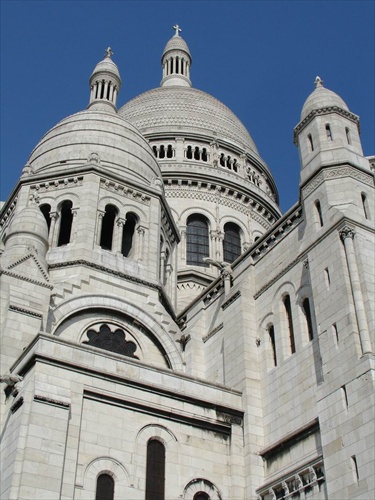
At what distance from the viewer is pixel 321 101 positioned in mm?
27188

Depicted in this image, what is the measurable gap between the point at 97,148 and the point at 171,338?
1117cm

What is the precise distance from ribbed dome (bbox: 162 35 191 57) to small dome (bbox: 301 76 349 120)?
43395 millimetres

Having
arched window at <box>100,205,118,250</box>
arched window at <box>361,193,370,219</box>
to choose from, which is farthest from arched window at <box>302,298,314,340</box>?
arched window at <box>100,205,118,250</box>

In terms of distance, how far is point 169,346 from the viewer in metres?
29.6

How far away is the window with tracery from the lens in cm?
2812

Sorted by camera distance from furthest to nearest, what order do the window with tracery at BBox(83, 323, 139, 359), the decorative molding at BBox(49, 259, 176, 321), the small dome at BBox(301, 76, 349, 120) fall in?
1. the decorative molding at BBox(49, 259, 176, 321)
2. the window with tracery at BBox(83, 323, 139, 359)
3. the small dome at BBox(301, 76, 349, 120)

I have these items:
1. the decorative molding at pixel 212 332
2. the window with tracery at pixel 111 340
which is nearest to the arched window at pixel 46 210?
the window with tracery at pixel 111 340

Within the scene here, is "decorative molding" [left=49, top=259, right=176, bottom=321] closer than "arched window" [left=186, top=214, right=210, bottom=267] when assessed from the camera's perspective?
Yes

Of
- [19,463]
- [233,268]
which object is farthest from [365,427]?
[233,268]

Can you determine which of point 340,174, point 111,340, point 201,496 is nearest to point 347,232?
point 340,174

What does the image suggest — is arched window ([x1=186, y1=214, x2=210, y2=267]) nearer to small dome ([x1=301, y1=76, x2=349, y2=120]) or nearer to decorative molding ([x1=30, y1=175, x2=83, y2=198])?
decorative molding ([x1=30, y1=175, x2=83, y2=198])

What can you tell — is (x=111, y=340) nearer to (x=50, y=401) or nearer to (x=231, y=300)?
(x=231, y=300)

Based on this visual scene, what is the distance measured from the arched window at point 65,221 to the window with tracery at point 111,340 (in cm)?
570

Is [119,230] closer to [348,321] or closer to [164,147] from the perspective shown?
[348,321]
